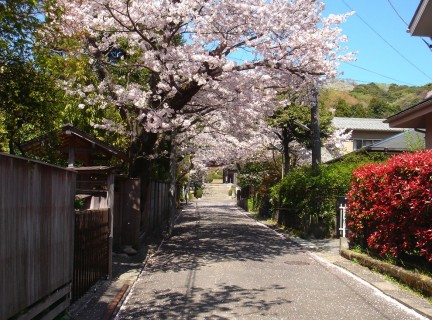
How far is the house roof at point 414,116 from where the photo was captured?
1170cm

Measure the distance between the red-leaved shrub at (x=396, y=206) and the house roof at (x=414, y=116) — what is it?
1.93 meters

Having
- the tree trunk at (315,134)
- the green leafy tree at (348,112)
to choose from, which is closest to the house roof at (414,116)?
the tree trunk at (315,134)

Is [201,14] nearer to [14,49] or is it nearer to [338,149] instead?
[14,49]

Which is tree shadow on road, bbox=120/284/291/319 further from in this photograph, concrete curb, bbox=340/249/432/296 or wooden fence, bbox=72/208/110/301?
concrete curb, bbox=340/249/432/296

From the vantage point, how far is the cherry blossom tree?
1214 centimetres

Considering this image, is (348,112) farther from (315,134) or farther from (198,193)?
(315,134)

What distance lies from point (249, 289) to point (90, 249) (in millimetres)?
3023

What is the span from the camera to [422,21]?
1262 centimetres

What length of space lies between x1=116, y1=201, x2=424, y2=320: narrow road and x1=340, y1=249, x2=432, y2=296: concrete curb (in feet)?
2.35

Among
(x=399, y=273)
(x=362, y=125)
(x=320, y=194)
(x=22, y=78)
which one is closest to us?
(x=22, y=78)

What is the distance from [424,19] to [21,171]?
36.8 feet

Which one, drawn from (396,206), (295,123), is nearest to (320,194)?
(295,123)

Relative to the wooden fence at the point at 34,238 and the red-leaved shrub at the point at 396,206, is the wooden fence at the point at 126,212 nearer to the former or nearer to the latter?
the red-leaved shrub at the point at 396,206

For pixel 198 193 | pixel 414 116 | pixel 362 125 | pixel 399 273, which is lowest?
pixel 198 193
